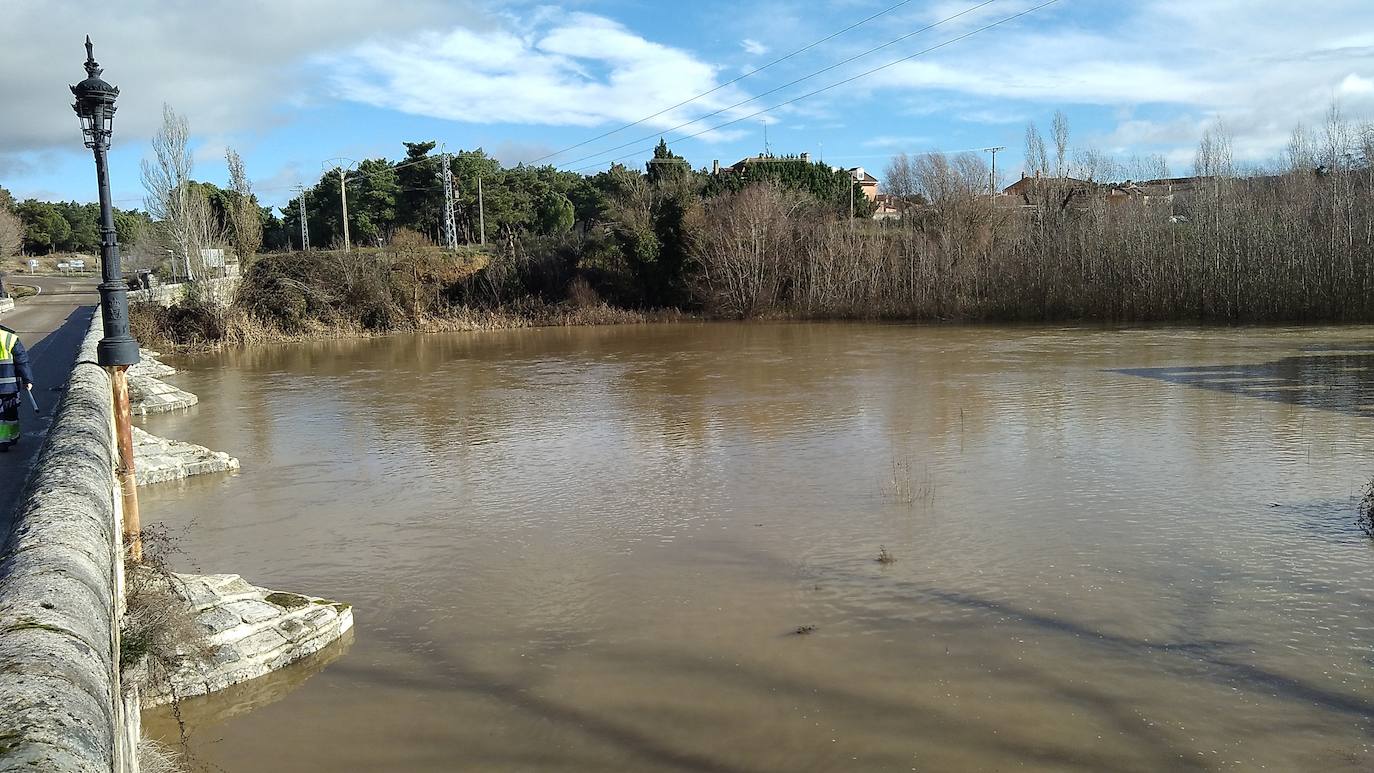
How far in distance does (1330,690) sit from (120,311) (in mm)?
9404

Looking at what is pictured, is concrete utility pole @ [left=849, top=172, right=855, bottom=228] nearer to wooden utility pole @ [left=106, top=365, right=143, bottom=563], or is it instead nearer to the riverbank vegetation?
the riverbank vegetation

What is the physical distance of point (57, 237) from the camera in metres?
84.7

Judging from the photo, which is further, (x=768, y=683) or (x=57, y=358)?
(x=57, y=358)

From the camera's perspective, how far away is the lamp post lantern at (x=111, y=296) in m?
7.62

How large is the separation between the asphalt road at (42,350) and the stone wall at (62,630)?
1.04 feet

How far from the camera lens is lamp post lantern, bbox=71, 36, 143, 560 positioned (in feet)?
25.0

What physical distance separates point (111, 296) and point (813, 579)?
21.0 feet

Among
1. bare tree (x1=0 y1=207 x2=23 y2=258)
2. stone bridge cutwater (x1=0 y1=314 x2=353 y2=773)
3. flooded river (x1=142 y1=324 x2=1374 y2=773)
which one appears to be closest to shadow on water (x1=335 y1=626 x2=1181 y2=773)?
flooded river (x1=142 y1=324 x2=1374 y2=773)

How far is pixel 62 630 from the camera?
3.22m

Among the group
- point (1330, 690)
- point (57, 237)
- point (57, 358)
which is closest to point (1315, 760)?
point (1330, 690)

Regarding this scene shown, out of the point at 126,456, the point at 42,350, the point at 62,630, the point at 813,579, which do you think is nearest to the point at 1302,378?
the point at 813,579

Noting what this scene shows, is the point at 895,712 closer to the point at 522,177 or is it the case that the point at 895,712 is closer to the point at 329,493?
the point at 329,493

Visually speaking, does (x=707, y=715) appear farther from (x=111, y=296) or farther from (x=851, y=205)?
(x=851, y=205)

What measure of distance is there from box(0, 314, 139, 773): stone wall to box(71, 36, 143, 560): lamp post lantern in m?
1.75
